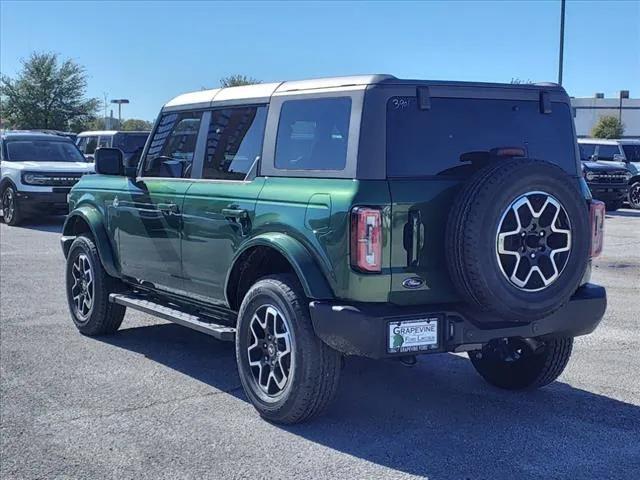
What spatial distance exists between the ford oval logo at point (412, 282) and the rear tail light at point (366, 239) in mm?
181

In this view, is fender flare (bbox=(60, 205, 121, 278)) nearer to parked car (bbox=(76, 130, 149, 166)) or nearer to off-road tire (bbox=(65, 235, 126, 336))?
off-road tire (bbox=(65, 235, 126, 336))

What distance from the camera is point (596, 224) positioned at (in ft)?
17.2

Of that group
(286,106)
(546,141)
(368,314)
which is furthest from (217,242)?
(546,141)

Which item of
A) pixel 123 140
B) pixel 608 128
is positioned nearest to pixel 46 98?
pixel 123 140

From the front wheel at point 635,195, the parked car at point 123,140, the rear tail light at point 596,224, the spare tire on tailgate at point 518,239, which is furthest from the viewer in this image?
the front wheel at point 635,195

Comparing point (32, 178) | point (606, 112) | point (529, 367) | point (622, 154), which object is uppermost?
point (606, 112)

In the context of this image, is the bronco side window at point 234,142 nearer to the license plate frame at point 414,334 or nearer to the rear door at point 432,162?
the rear door at point 432,162

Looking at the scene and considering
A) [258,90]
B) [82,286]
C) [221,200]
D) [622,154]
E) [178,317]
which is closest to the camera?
[221,200]

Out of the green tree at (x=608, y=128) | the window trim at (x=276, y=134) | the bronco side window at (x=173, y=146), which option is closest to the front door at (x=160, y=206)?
the bronco side window at (x=173, y=146)

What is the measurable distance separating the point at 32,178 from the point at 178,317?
40.0 ft

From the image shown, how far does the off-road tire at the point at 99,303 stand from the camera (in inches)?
282

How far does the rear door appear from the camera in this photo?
4562 millimetres

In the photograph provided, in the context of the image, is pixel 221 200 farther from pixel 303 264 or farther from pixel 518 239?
pixel 518 239

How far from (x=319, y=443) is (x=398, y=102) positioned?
200 centimetres
